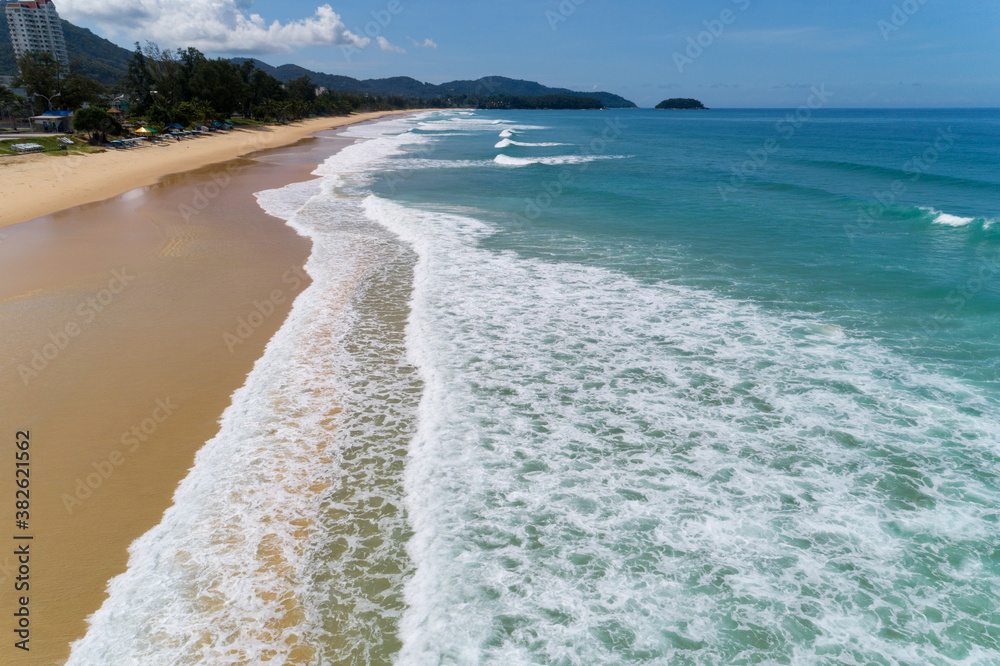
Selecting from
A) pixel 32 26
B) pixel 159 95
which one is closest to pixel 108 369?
pixel 159 95

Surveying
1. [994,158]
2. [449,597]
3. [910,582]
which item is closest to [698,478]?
[910,582]

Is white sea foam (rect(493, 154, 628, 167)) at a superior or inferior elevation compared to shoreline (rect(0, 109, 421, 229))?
superior

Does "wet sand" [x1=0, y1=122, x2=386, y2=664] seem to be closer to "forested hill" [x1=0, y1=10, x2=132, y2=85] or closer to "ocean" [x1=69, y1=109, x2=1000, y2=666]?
"ocean" [x1=69, y1=109, x2=1000, y2=666]

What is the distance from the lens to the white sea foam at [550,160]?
139ft

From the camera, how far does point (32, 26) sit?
554 ft

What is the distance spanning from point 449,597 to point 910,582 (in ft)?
15.5

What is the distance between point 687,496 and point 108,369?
375 inches

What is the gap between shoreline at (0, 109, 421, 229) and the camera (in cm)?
2364

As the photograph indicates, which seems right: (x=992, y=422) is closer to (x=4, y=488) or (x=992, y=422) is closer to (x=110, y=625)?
(x=110, y=625)

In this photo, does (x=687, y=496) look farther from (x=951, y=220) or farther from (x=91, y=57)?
(x=91, y=57)

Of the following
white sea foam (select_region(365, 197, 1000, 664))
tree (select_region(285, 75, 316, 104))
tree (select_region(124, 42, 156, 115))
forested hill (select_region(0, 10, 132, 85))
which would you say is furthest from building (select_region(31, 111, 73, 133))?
forested hill (select_region(0, 10, 132, 85))

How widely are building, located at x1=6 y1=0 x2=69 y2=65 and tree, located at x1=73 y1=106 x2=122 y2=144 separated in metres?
165

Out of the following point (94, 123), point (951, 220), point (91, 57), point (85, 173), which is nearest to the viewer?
point (951, 220)

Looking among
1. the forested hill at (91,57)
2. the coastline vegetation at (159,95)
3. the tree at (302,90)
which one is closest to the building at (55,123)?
the coastline vegetation at (159,95)
